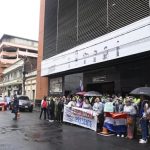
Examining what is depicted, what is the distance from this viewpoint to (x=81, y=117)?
1856 centimetres

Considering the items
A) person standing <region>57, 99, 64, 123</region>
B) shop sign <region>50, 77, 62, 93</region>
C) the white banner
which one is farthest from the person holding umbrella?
shop sign <region>50, 77, 62, 93</region>

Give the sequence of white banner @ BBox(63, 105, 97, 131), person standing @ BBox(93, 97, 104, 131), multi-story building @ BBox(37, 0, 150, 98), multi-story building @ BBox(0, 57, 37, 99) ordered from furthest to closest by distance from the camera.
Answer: multi-story building @ BBox(0, 57, 37, 99) → multi-story building @ BBox(37, 0, 150, 98) → white banner @ BBox(63, 105, 97, 131) → person standing @ BBox(93, 97, 104, 131)

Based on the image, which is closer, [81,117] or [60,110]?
[81,117]

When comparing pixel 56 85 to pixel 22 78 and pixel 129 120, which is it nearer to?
pixel 129 120

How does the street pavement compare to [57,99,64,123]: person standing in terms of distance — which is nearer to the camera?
the street pavement

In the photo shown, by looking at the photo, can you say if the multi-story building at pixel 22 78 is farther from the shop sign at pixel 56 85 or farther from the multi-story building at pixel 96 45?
the shop sign at pixel 56 85

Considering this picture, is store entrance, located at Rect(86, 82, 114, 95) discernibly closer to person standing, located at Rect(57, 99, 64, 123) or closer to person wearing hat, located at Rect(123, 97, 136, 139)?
person standing, located at Rect(57, 99, 64, 123)

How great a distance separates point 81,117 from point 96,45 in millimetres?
8003

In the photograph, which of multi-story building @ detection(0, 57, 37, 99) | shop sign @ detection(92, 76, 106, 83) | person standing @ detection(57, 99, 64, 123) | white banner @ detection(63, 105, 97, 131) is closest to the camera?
white banner @ detection(63, 105, 97, 131)

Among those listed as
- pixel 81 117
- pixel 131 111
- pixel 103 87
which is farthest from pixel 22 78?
pixel 131 111

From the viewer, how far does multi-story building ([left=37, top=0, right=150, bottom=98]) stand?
20659 mm

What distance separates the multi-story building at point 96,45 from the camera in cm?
2066

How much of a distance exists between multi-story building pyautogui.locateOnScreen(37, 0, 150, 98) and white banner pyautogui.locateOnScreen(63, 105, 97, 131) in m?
4.73

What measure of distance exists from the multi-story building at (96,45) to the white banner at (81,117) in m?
4.73
